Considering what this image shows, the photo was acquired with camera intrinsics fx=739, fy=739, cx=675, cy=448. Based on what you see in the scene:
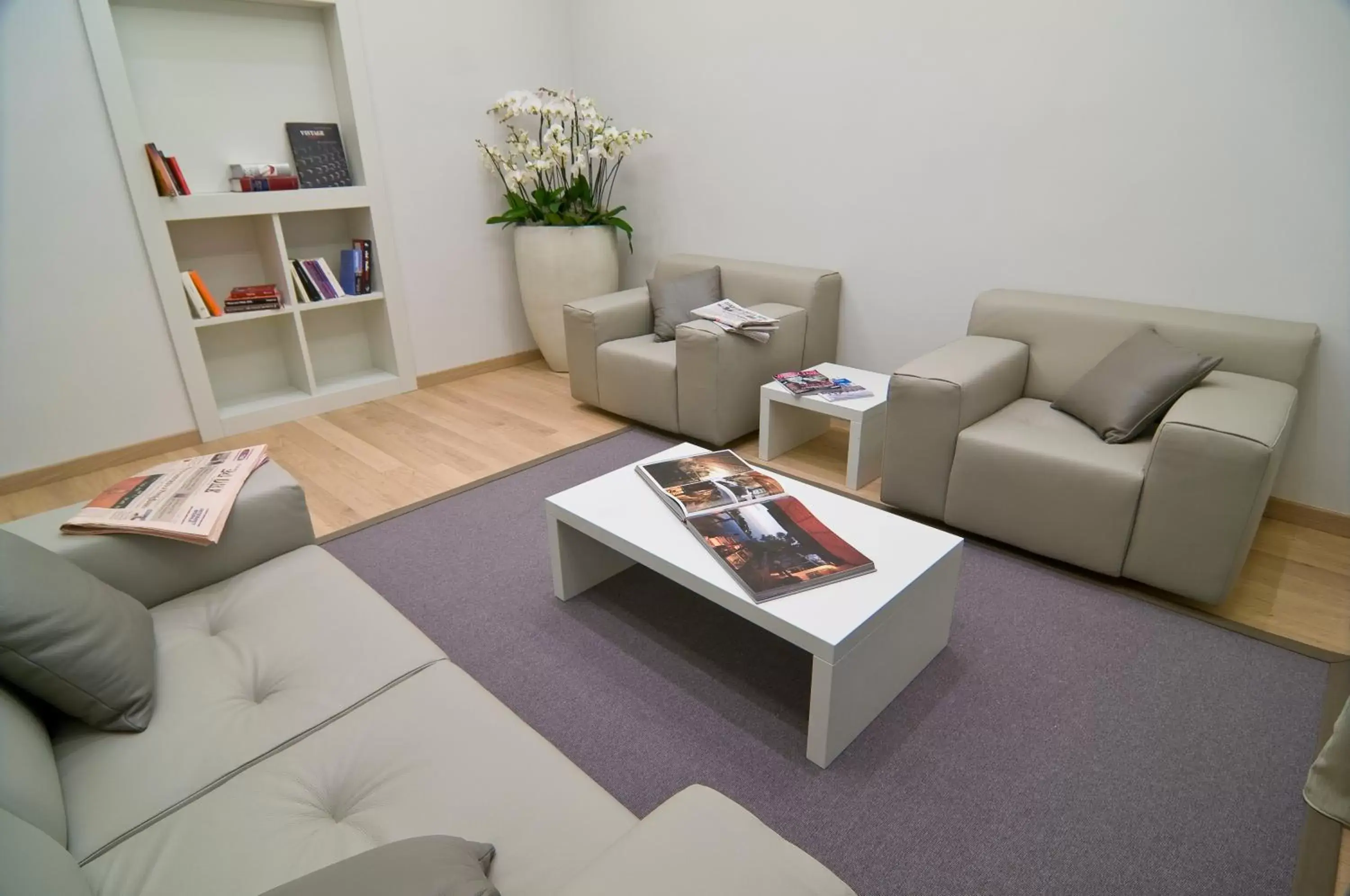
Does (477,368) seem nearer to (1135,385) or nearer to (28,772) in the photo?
(1135,385)

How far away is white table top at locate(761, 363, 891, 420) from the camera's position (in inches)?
113

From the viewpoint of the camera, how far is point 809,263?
3662 millimetres

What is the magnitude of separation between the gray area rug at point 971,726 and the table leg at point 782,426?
1.05 m

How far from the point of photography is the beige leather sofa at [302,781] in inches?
35.0

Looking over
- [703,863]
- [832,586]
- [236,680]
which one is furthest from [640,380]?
[703,863]

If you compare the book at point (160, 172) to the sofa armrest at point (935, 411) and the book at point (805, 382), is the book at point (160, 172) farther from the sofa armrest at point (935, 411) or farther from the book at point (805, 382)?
the sofa armrest at point (935, 411)

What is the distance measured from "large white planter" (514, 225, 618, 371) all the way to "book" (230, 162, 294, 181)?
1181 mm

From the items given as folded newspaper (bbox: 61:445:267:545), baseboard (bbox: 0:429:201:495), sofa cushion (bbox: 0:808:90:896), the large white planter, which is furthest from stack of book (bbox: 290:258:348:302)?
sofa cushion (bbox: 0:808:90:896)

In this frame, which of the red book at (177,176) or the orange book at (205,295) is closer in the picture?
the red book at (177,176)

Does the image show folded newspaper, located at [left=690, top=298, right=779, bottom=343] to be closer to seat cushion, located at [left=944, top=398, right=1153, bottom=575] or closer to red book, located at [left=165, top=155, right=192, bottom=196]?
seat cushion, located at [left=944, top=398, right=1153, bottom=575]

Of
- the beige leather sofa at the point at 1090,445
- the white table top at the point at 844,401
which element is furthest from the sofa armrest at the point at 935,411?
the white table top at the point at 844,401

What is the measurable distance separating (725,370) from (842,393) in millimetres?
497

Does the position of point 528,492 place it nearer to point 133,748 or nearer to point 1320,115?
point 133,748

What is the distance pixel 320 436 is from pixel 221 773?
8.73 feet
